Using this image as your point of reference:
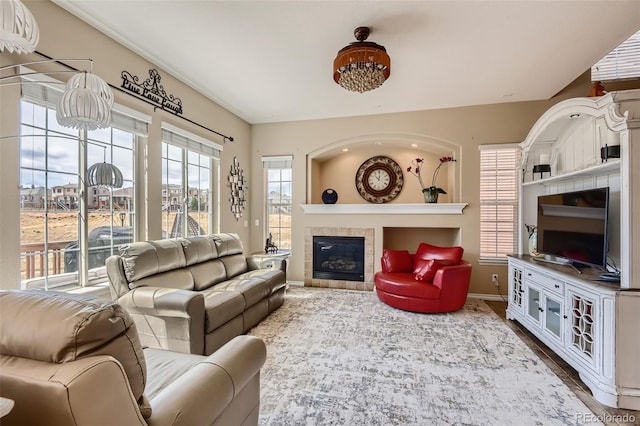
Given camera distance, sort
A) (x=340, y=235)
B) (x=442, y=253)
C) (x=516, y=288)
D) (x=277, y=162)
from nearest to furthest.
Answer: (x=516, y=288) → (x=442, y=253) → (x=340, y=235) → (x=277, y=162)

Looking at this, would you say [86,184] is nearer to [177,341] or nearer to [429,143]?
[177,341]

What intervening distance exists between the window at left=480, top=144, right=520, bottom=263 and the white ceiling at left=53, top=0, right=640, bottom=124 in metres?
0.94

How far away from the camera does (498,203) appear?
4523 millimetres

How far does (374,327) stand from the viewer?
3.34m

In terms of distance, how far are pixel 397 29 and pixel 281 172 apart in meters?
3.35

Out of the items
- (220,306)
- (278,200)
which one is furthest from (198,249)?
(278,200)

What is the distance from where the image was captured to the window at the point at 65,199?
7.50 feet

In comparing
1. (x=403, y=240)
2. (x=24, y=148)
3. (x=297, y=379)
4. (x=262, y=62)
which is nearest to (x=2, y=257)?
(x=24, y=148)

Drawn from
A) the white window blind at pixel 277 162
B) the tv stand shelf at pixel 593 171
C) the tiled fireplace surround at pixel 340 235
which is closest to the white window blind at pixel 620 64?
the tv stand shelf at pixel 593 171

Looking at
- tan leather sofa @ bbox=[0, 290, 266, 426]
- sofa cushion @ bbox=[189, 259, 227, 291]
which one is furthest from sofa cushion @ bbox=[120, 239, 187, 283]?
tan leather sofa @ bbox=[0, 290, 266, 426]

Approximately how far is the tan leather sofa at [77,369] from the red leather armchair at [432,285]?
3.12 m

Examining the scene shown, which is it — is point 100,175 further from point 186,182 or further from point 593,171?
point 593,171

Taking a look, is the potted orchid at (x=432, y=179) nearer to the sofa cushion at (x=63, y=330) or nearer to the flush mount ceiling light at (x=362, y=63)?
the flush mount ceiling light at (x=362, y=63)

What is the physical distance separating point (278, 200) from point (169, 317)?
3368mm
